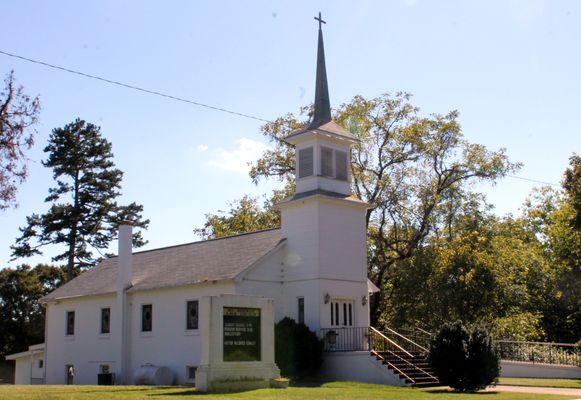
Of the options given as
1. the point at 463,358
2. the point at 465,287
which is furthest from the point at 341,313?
the point at 465,287

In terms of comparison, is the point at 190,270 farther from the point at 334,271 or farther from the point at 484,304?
the point at 484,304

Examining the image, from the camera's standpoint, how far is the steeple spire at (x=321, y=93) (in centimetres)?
3247

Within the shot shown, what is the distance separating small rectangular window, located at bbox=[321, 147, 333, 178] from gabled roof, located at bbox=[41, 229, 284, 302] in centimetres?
345

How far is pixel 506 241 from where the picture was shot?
4503 cm

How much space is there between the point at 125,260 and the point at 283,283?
823 centimetres

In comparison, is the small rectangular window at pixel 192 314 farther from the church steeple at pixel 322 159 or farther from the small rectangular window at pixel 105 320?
the church steeple at pixel 322 159

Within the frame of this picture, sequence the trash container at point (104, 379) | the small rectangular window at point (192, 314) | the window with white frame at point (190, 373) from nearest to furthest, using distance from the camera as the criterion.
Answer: the window with white frame at point (190, 373)
the small rectangular window at point (192, 314)
the trash container at point (104, 379)

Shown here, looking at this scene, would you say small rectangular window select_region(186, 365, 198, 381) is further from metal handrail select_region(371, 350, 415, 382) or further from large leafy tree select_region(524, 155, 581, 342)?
large leafy tree select_region(524, 155, 581, 342)

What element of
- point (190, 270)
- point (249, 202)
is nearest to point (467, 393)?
point (190, 270)

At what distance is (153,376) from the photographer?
97.1 feet

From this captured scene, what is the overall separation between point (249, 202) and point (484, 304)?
66.2 feet

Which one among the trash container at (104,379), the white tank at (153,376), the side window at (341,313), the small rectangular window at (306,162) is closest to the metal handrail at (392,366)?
the side window at (341,313)

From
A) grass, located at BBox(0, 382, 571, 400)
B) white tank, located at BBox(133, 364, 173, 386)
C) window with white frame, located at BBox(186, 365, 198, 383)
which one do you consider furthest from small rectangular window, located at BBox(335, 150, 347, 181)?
grass, located at BBox(0, 382, 571, 400)

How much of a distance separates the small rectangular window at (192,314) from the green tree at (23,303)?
121 feet
